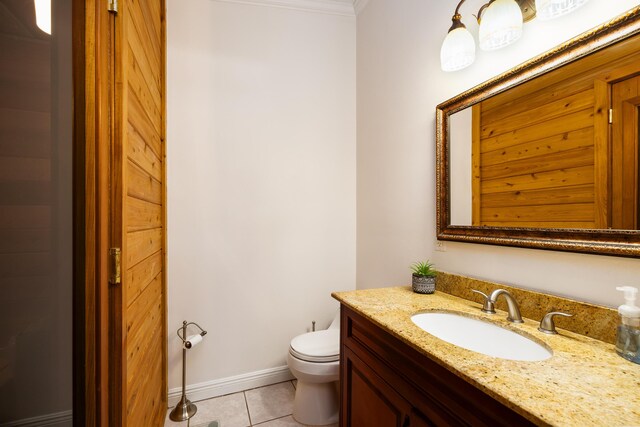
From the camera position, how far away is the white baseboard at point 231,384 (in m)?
1.90

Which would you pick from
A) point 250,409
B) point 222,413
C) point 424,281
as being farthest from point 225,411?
point 424,281

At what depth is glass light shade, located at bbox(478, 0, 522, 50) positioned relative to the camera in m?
1.04

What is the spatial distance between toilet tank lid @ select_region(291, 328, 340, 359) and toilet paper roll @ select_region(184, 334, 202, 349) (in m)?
0.59

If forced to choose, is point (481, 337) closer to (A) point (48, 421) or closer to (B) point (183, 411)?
(A) point (48, 421)

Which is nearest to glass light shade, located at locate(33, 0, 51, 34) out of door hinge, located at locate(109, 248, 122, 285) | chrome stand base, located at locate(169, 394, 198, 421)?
door hinge, located at locate(109, 248, 122, 285)

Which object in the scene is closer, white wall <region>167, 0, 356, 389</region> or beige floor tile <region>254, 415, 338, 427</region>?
beige floor tile <region>254, 415, 338, 427</region>

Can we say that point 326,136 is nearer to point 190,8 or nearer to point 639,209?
point 190,8

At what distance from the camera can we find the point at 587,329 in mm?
889

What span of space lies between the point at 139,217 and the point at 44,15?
67cm

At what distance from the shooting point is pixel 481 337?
1064 mm

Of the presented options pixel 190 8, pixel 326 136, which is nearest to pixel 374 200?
pixel 326 136

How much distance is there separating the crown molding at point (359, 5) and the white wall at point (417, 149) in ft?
0.10

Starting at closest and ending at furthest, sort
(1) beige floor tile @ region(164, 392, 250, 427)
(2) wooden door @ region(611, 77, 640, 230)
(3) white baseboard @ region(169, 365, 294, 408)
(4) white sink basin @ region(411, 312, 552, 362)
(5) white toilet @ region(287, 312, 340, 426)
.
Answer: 1. (2) wooden door @ region(611, 77, 640, 230)
2. (4) white sink basin @ region(411, 312, 552, 362)
3. (5) white toilet @ region(287, 312, 340, 426)
4. (1) beige floor tile @ region(164, 392, 250, 427)
5. (3) white baseboard @ region(169, 365, 294, 408)

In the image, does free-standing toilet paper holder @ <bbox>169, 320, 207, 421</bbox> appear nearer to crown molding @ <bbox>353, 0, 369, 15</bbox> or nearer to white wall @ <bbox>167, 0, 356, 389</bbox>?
white wall @ <bbox>167, 0, 356, 389</bbox>
